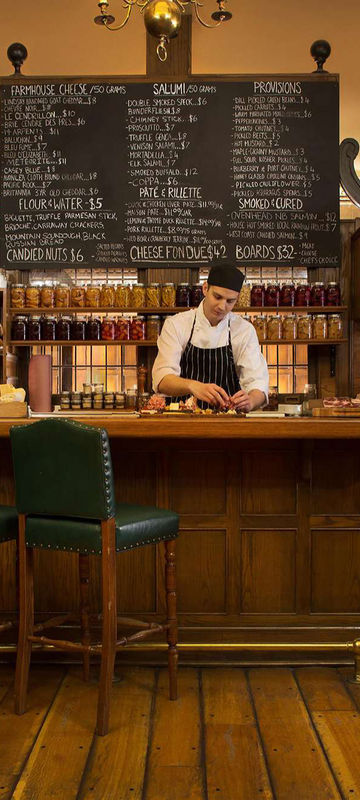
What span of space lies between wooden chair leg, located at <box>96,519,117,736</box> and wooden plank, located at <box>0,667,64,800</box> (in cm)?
21

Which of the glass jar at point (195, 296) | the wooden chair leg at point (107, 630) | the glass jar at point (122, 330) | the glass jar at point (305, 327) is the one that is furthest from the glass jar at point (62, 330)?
the wooden chair leg at point (107, 630)

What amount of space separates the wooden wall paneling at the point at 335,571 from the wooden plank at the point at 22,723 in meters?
0.97

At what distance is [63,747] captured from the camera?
223 centimetres

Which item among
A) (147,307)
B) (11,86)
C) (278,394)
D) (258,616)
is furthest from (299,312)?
(258,616)

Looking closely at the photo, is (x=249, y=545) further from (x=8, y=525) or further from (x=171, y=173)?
(x=171, y=173)

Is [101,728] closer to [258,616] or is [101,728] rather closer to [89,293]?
[258,616]

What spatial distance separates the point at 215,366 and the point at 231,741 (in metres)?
1.75

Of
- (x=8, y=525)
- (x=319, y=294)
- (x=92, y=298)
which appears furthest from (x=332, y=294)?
(x=8, y=525)

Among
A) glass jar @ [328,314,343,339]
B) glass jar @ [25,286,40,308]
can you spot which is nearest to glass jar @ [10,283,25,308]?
glass jar @ [25,286,40,308]

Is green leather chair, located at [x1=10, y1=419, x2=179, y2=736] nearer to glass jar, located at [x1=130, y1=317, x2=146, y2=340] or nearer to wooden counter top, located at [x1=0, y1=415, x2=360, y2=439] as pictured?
wooden counter top, located at [x1=0, y1=415, x2=360, y2=439]

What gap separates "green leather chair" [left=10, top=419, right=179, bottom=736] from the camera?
2303 millimetres

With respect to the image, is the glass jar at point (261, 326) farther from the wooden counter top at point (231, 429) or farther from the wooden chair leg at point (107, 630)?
the wooden chair leg at point (107, 630)

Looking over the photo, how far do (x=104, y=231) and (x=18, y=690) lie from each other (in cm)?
292

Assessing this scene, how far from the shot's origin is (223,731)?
2.34 m
